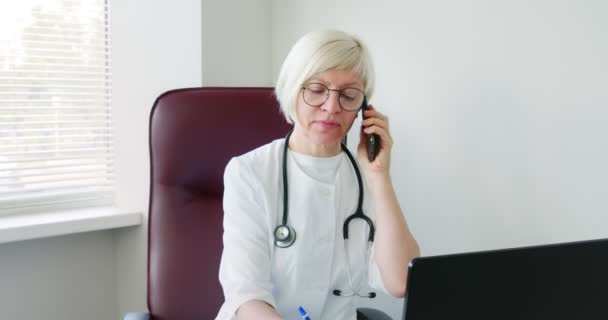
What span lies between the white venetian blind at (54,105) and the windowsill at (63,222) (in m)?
0.08

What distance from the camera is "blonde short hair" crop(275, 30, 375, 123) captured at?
1305 mm

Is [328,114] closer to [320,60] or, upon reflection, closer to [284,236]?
[320,60]

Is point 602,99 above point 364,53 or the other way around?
the other way around

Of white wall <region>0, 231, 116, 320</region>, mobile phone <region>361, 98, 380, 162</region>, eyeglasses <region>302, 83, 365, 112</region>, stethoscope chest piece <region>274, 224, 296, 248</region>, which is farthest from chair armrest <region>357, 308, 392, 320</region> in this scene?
white wall <region>0, 231, 116, 320</region>

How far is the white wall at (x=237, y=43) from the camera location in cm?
199

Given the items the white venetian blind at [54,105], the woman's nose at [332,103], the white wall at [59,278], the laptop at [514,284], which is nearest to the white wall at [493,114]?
the woman's nose at [332,103]

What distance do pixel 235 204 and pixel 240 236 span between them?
3.2 inches

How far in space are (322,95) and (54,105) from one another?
119cm

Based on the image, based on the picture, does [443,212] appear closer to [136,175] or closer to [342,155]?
[342,155]

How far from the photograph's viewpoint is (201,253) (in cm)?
155

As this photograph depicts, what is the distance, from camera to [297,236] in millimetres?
1365

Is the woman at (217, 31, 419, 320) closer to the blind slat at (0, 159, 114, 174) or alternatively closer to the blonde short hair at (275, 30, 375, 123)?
the blonde short hair at (275, 30, 375, 123)

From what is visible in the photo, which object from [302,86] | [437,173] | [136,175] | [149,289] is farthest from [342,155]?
[136,175]

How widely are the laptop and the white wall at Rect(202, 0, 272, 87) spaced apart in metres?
1.42
